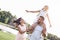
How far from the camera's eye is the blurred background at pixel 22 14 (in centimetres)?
352

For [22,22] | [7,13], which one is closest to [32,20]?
[22,22]

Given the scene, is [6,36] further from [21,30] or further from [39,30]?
[39,30]

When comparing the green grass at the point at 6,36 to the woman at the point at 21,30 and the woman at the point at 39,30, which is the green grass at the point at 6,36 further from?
the woman at the point at 39,30

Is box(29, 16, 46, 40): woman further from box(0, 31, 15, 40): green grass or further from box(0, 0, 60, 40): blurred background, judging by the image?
box(0, 31, 15, 40): green grass

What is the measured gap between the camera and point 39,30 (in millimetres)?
3418

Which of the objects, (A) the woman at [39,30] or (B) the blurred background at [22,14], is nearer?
(A) the woman at [39,30]

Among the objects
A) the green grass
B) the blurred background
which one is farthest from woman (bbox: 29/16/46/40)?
the green grass

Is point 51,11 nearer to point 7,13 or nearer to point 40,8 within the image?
point 40,8

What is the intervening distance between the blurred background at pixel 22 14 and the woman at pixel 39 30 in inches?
3.5

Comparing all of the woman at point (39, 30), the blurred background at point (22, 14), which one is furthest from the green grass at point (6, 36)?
the woman at point (39, 30)

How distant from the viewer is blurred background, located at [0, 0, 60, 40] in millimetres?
3516

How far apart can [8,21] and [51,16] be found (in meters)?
0.57

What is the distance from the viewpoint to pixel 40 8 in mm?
3527

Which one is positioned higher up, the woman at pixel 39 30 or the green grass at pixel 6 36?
the woman at pixel 39 30
